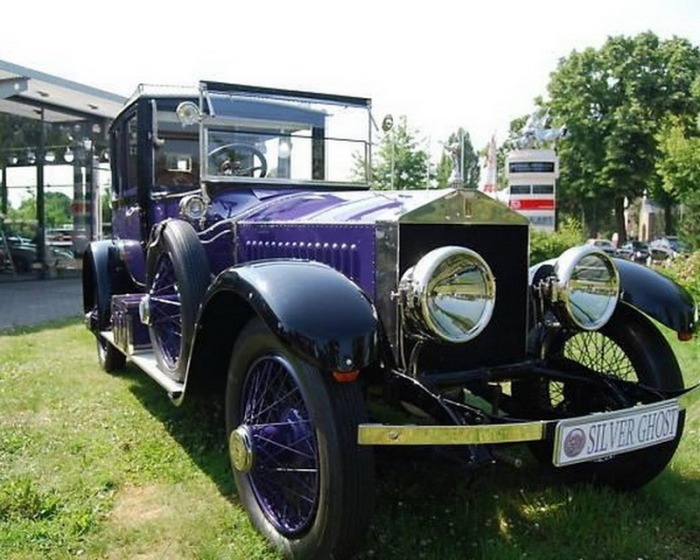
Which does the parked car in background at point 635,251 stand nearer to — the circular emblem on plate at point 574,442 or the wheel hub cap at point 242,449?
the circular emblem on plate at point 574,442

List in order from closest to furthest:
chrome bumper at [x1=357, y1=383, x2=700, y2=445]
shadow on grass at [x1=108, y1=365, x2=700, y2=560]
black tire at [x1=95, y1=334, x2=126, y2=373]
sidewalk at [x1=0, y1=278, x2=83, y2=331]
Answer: chrome bumper at [x1=357, y1=383, x2=700, y2=445], shadow on grass at [x1=108, y1=365, x2=700, y2=560], black tire at [x1=95, y1=334, x2=126, y2=373], sidewalk at [x1=0, y1=278, x2=83, y2=331]

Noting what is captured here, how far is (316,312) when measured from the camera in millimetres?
2617

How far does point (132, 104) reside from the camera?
514cm

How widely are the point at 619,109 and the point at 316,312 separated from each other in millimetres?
34126

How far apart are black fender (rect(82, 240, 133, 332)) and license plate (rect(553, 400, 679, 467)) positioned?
3978mm

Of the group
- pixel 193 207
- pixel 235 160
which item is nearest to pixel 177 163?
pixel 235 160

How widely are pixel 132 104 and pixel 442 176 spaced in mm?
6210

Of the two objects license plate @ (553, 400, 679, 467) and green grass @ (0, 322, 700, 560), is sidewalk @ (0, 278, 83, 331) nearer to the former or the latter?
green grass @ (0, 322, 700, 560)

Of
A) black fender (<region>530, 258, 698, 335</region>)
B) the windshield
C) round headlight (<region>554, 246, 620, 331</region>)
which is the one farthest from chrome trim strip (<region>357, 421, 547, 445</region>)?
the windshield

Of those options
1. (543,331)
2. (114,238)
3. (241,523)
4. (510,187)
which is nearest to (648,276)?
(543,331)

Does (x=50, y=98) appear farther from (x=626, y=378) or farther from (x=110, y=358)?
(x=626, y=378)

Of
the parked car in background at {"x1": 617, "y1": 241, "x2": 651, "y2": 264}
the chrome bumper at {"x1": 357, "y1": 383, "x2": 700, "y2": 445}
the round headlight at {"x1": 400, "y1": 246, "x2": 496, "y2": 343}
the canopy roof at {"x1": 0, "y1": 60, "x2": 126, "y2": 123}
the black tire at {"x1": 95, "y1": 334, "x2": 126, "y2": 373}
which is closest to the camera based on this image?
the chrome bumper at {"x1": 357, "y1": 383, "x2": 700, "y2": 445}

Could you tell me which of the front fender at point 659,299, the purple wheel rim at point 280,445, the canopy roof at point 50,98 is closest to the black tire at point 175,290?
the purple wheel rim at point 280,445

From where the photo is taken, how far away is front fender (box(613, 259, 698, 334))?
11.5 feet
